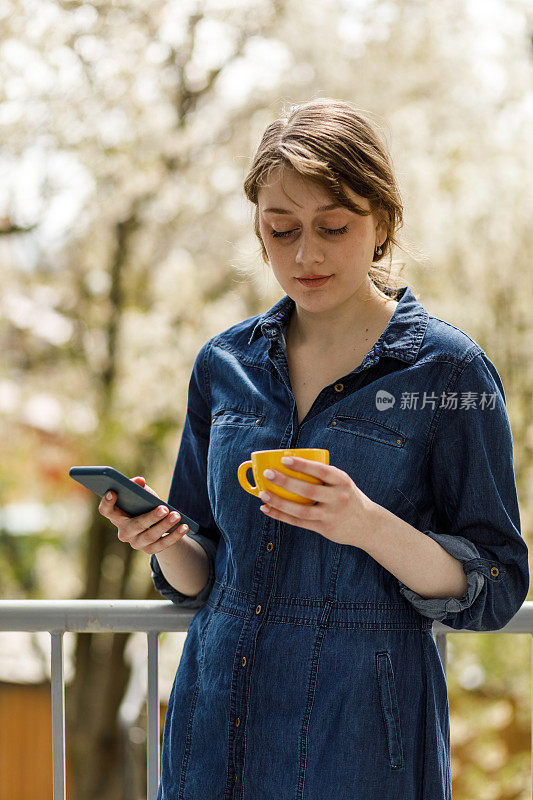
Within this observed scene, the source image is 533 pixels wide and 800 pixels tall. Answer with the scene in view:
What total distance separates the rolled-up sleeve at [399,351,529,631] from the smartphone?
0.42 meters

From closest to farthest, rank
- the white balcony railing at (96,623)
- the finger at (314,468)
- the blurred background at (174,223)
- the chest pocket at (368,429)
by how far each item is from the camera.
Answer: the finger at (314,468) → the chest pocket at (368,429) → the white balcony railing at (96,623) → the blurred background at (174,223)

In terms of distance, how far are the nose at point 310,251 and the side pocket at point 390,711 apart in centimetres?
62

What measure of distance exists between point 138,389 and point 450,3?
3.78m

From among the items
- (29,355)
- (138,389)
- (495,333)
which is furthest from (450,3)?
(29,355)

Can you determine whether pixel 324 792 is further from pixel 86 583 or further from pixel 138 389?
pixel 86 583

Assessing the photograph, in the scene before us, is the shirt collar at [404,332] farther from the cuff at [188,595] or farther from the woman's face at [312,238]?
the cuff at [188,595]

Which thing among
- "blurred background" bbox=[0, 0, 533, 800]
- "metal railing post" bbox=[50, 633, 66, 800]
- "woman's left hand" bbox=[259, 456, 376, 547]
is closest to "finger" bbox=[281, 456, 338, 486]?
"woman's left hand" bbox=[259, 456, 376, 547]

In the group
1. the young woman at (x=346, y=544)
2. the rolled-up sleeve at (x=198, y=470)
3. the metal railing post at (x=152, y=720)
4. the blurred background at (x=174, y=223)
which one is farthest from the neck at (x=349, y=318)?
the blurred background at (x=174, y=223)

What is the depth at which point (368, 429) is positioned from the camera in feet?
4.33

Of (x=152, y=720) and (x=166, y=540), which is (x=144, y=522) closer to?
(x=166, y=540)

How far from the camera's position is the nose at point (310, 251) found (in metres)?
1.33

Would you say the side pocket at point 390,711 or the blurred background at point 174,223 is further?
the blurred background at point 174,223

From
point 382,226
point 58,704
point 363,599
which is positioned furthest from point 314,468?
point 58,704

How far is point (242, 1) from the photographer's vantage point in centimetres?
652
